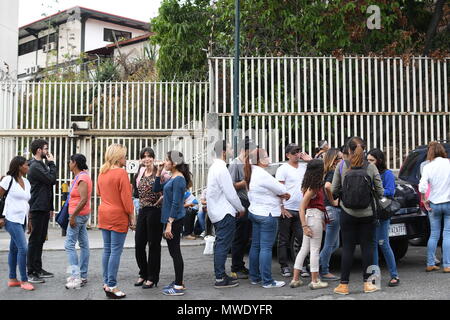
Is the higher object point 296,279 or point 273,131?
point 273,131

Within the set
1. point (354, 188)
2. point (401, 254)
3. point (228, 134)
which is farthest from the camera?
point (228, 134)

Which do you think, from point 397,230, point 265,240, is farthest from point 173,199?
point 397,230

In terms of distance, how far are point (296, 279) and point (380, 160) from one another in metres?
1.80

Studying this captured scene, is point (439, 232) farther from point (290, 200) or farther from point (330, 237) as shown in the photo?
point (290, 200)

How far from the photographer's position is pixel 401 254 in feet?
27.2

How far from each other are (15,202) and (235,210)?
2.74 m

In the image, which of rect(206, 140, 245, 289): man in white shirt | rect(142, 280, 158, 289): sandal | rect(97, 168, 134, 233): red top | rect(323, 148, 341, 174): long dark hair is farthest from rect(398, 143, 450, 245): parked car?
rect(97, 168, 134, 233): red top

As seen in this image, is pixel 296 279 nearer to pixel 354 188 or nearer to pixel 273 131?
pixel 354 188

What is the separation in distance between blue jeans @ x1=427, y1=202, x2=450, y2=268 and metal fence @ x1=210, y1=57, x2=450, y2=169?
4792 millimetres

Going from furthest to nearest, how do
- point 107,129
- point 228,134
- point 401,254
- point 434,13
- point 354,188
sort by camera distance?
point 434,13, point 107,129, point 228,134, point 401,254, point 354,188

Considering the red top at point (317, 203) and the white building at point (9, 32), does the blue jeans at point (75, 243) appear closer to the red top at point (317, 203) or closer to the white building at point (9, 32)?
the red top at point (317, 203)

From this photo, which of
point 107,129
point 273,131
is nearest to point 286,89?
point 273,131

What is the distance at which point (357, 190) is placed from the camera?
625 centimetres

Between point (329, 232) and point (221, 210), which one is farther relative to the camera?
point (329, 232)
